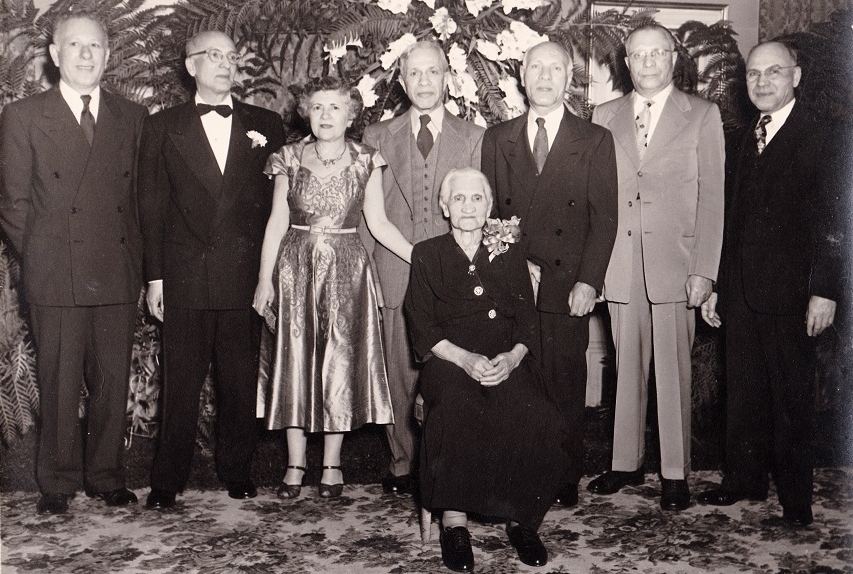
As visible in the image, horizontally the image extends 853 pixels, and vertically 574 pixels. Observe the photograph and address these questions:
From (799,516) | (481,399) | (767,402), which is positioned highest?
(481,399)

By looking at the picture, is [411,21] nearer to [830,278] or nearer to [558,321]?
[558,321]

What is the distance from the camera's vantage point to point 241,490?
411 centimetres

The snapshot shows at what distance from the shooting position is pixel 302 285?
3.96m

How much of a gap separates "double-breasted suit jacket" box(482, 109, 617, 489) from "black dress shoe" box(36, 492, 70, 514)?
2158mm

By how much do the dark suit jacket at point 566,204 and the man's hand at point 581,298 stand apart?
0.03 metres

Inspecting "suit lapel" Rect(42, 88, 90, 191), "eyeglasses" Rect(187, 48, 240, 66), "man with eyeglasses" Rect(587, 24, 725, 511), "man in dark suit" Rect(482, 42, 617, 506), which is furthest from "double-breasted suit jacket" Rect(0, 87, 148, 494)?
"man with eyeglasses" Rect(587, 24, 725, 511)

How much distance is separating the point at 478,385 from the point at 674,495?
1134 mm

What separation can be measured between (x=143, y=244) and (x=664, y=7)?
3736 millimetres

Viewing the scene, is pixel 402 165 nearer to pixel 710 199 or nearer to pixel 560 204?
pixel 560 204

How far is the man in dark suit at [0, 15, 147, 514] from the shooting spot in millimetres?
3758

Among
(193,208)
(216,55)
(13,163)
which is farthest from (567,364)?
(13,163)

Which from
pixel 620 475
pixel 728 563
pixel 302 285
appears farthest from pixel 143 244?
pixel 728 563

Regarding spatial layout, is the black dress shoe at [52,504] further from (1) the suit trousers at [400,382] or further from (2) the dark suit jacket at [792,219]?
A: (2) the dark suit jacket at [792,219]

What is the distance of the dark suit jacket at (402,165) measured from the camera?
13.3 feet
